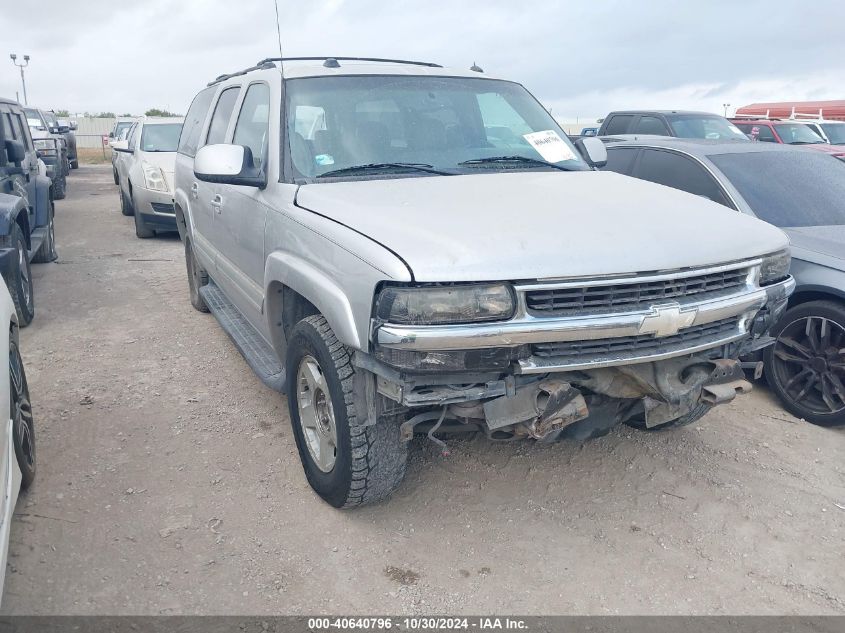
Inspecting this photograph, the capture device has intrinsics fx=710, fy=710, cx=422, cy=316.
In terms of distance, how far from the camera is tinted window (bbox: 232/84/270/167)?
12.9 feet

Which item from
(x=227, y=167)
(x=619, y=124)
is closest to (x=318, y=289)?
(x=227, y=167)

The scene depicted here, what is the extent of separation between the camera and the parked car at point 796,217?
430 cm

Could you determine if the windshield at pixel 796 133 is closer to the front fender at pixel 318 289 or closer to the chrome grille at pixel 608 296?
the chrome grille at pixel 608 296

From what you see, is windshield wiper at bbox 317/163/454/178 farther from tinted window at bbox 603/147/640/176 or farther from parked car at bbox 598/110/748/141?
parked car at bbox 598/110/748/141

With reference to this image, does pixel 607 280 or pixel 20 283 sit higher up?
pixel 607 280

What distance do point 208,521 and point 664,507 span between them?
2171 millimetres

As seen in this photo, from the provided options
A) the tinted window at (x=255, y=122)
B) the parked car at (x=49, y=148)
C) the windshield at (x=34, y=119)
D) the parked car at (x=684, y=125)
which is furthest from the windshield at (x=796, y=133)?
the windshield at (x=34, y=119)

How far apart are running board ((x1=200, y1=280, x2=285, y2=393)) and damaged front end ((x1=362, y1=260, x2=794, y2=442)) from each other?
1105mm

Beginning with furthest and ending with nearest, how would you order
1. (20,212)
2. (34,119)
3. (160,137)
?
(34,119), (160,137), (20,212)

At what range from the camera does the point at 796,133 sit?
1335 centimetres

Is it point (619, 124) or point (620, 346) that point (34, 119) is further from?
point (620, 346)

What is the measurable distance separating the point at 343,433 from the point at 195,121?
13.5 feet

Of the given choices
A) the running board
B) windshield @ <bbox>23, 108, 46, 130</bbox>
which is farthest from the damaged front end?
windshield @ <bbox>23, 108, 46, 130</bbox>

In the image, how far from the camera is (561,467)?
12.4 feet
